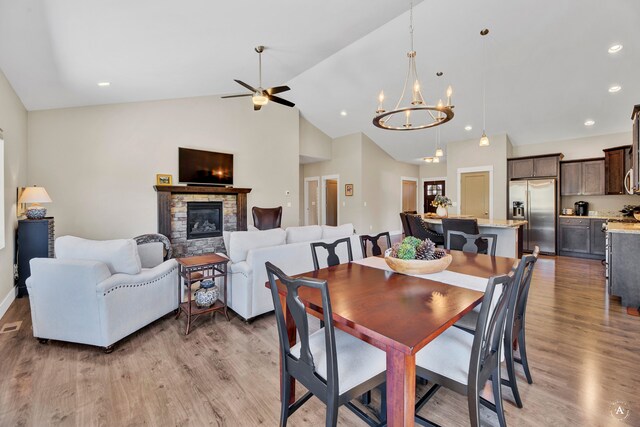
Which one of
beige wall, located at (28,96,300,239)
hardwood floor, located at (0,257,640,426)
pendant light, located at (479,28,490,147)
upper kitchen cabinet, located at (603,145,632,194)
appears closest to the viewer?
hardwood floor, located at (0,257,640,426)

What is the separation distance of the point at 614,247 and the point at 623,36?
9.10 ft

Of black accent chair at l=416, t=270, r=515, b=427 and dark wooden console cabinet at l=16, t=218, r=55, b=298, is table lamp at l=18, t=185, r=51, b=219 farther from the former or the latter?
black accent chair at l=416, t=270, r=515, b=427

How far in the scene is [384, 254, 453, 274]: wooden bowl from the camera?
1.83m

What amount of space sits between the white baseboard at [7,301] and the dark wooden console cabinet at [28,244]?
0.11 meters

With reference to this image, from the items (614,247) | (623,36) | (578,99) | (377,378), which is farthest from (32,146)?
(578,99)

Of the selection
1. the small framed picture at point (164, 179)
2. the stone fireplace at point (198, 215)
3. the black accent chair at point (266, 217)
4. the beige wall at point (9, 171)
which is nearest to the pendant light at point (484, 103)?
the black accent chair at point (266, 217)

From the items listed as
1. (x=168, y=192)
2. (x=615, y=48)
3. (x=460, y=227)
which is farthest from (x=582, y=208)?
(x=168, y=192)

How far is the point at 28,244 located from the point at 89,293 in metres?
2.31

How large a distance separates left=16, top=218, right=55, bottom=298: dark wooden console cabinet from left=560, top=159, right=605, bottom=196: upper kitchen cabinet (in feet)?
29.6

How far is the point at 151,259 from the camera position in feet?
10.6

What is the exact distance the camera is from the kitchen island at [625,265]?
3.18 meters

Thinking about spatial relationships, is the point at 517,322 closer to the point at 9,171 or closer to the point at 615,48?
the point at 615,48

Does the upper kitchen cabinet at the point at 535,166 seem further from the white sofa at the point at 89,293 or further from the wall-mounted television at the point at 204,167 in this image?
the white sofa at the point at 89,293

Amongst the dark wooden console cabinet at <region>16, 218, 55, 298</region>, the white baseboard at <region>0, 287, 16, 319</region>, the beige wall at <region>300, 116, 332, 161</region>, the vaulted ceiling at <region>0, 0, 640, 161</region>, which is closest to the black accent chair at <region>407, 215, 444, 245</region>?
the vaulted ceiling at <region>0, 0, 640, 161</region>
